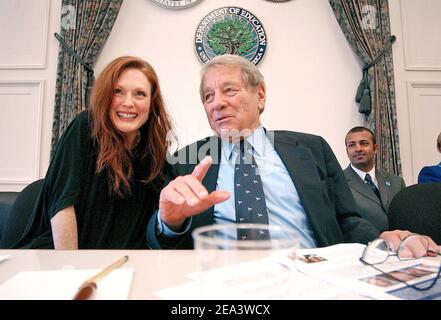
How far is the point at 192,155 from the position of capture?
126 cm

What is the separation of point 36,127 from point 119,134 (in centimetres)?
241


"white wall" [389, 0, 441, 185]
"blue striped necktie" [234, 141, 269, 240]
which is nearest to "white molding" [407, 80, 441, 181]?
"white wall" [389, 0, 441, 185]

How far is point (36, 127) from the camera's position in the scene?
3115mm

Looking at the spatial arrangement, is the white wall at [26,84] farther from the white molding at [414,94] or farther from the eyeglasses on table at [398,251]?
the white molding at [414,94]

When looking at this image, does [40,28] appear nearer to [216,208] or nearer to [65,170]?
[65,170]

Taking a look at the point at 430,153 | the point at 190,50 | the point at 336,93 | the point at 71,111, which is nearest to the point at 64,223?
the point at 71,111

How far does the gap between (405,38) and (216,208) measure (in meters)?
3.26

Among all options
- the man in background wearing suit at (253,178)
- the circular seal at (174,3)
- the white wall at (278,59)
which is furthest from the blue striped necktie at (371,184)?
the circular seal at (174,3)

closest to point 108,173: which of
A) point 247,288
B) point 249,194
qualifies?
point 249,194

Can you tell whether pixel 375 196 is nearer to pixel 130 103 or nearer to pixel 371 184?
pixel 371 184

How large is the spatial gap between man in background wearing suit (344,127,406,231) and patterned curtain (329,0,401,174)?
0.20 meters

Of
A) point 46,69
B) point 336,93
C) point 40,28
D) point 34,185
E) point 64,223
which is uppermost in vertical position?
point 40,28

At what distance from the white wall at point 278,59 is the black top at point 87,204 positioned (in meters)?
1.98

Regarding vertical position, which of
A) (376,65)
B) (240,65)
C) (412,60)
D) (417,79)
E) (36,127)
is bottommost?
(240,65)
